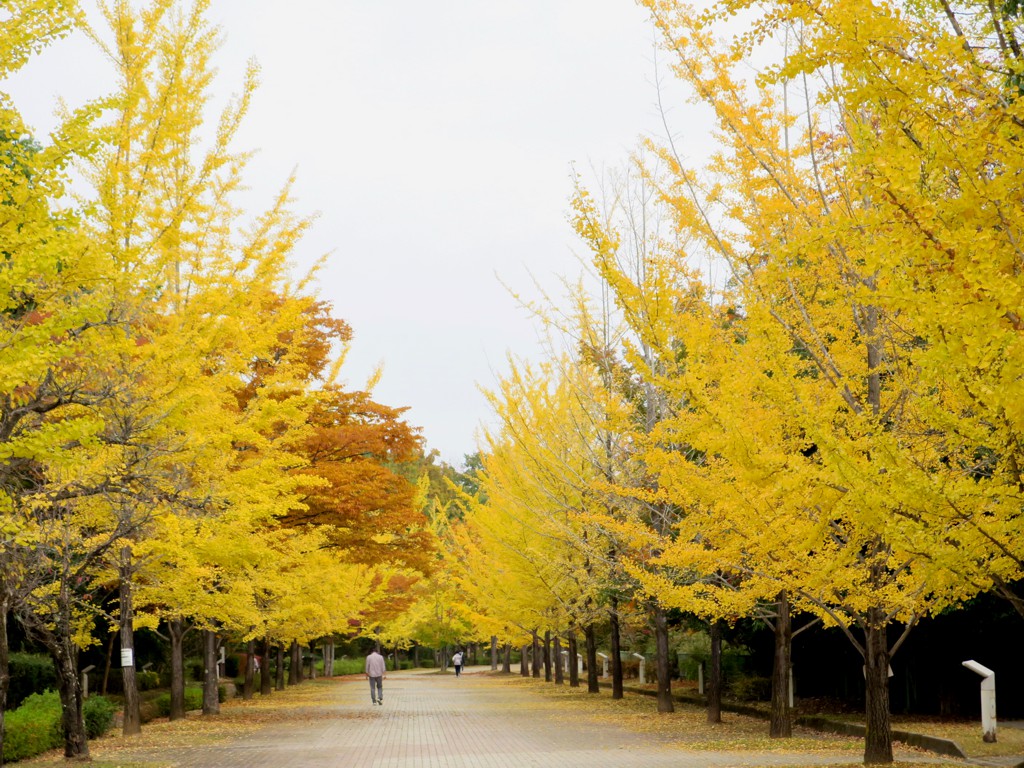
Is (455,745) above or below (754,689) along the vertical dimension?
above

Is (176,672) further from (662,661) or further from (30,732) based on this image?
(662,661)

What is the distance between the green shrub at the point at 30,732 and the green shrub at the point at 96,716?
2.11ft

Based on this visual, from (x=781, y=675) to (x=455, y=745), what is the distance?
525 centimetres

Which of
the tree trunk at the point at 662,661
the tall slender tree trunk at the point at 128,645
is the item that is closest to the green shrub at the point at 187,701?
the tall slender tree trunk at the point at 128,645

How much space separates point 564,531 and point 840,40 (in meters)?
15.0

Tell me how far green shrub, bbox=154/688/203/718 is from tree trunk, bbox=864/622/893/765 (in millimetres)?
17539

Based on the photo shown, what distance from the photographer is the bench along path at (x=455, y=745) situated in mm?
13836

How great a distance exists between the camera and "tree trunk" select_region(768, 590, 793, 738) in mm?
15758

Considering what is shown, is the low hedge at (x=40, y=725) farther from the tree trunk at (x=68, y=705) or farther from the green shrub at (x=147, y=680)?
the green shrub at (x=147, y=680)

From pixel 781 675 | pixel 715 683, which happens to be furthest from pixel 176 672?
pixel 781 675

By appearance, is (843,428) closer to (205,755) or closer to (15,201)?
(15,201)

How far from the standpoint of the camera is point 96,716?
714 inches

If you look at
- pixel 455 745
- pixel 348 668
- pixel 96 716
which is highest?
pixel 96 716

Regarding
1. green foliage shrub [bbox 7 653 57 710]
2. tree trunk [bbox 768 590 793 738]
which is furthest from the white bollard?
green foliage shrub [bbox 7 653 57 710]
